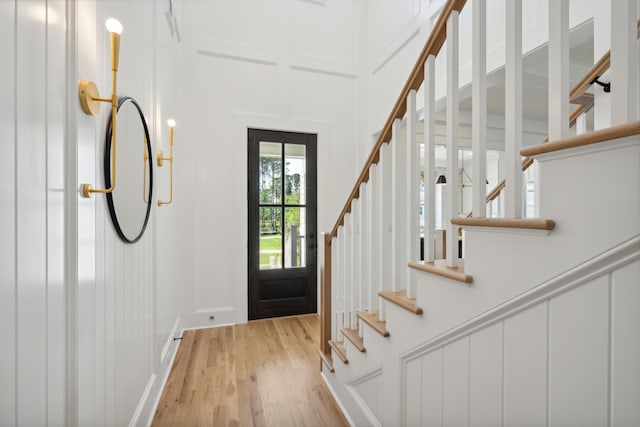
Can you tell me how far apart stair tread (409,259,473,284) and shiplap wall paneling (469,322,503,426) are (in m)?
0.15

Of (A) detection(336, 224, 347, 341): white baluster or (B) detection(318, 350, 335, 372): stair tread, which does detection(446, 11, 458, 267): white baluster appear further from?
(B) detection(318, 350, 335, 372): stair tread

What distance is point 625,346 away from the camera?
0.56 m

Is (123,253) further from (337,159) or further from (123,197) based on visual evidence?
(337,159)

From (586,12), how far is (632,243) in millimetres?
1656

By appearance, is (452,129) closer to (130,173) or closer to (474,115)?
(474,115)

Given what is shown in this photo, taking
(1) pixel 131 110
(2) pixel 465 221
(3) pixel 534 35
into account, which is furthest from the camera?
(3) pixel 534 35

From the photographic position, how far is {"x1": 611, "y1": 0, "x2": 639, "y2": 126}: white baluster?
1.89 ft

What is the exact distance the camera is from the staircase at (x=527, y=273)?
0.57 m

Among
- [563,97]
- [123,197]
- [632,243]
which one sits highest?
[563,97]

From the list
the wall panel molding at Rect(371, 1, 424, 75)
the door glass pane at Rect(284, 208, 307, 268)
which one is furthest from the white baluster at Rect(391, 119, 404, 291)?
the door glass pane at Rect(284, 208, 307, 268)

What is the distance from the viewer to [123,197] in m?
1.33

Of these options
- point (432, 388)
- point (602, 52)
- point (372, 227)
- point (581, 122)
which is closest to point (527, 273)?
point (432, 388)

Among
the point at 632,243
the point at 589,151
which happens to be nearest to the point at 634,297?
the point at 632,243

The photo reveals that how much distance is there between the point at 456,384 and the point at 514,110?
883mm
